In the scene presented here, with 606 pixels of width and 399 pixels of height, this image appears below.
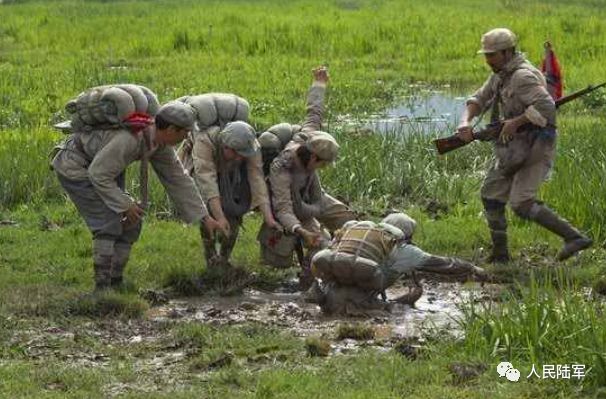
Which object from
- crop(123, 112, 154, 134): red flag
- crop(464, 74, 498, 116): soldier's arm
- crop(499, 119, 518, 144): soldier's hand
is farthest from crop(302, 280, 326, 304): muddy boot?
crop(464, 74, 498, 116): soldier's arm

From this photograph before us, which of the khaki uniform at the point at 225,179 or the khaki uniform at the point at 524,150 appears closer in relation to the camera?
the khaki uniform at the point at 225,179

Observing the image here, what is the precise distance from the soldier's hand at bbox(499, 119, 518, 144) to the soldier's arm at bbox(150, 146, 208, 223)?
2187 mm

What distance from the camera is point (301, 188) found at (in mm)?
10164

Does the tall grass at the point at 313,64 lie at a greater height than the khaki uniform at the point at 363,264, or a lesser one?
lesser

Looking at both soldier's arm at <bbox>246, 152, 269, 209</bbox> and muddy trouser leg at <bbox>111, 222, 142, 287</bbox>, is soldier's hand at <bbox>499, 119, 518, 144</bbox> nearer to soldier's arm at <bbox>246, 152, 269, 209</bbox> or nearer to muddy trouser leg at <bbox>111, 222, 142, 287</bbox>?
soldier's arm at <bbox>246, 152, 269, 209</bbox>

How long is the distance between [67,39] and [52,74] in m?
3.73

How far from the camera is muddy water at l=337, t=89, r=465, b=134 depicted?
1559 cm

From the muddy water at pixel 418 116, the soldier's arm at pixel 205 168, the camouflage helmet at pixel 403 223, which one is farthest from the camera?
the muddy water at pixel 418 116

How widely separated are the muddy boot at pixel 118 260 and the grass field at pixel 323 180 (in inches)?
9.8

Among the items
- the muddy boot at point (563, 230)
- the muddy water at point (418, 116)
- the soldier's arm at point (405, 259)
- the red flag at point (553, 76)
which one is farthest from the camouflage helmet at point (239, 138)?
the muddy water at point (418, 116)

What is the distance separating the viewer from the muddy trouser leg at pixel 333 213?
10453 millimetres

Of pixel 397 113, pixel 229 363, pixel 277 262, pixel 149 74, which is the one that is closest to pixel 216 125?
pixel 277 262

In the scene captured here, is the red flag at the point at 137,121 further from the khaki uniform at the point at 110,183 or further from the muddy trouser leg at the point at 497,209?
the muddy trouser leg at the point at 497,209

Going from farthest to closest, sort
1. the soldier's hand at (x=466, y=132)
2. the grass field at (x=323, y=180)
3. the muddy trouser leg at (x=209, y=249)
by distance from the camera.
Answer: the soldier's hand at (x=466, y=132), the muddy trouser leg at (x=209, y=249), the grass field at (x=323, y=180)
